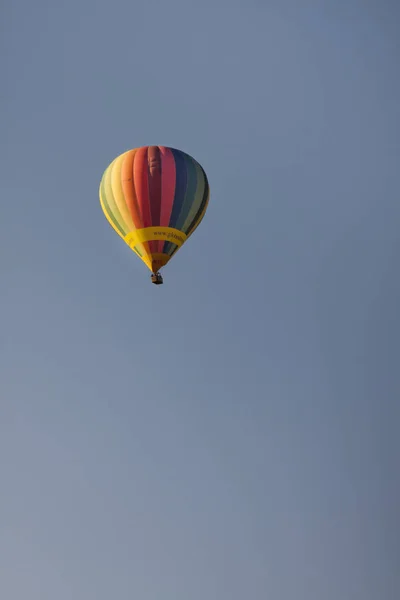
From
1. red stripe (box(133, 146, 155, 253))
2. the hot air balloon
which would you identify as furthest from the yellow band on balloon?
red stripe (box(133, 146, 155, 253))

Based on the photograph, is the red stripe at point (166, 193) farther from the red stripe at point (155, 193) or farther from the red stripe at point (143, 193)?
the red stripe at point (143, 193)

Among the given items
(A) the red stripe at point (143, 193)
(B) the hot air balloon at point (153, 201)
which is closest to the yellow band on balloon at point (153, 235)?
Result: (B) the hot air balloon at point (153, 201)

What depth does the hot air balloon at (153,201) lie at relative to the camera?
54125mm

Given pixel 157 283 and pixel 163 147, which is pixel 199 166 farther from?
pixel 157 283

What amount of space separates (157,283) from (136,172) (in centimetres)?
489

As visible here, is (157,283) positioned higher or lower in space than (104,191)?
lower

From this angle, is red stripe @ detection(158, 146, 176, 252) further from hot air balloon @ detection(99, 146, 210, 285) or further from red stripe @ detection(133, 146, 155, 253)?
red stripe @ detection(133, 146, 155, 253)

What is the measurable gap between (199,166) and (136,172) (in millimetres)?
3221

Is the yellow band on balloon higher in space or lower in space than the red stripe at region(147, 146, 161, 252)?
lower

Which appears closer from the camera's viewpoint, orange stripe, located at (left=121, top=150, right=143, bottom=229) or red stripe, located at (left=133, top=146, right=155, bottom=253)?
red stripe, located at (left=133, top=146, right=155, bottom=253)

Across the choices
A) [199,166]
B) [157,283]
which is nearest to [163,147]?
[199,166]

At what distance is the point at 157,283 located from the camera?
5447cm

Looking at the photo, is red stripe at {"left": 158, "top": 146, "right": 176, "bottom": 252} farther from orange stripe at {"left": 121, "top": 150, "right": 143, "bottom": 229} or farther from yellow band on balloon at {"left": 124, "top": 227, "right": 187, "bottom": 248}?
orange stripe at {"left": 121, "top": 150, "right": 143, "bottom": 229}

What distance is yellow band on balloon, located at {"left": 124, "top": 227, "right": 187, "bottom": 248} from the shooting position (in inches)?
2132
